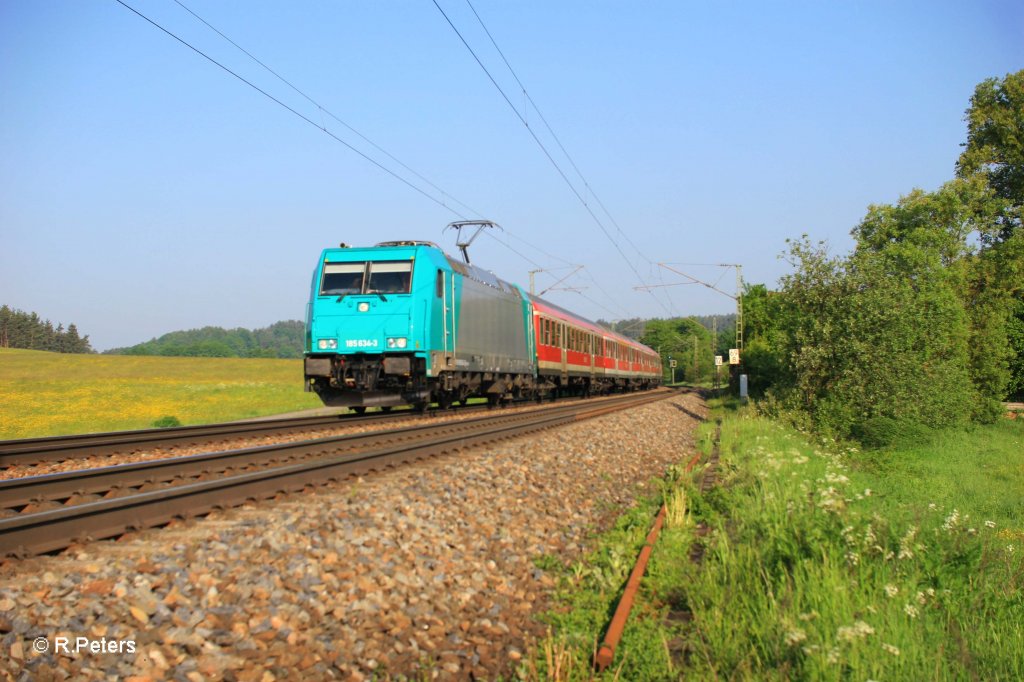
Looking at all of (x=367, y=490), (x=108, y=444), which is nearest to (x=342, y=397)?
(x=108, y=444)

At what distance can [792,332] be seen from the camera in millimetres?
23875

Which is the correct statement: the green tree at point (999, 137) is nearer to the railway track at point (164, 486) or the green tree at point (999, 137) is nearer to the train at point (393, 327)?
the train at point (393, 327)

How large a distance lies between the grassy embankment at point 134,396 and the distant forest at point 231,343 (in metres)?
69.2

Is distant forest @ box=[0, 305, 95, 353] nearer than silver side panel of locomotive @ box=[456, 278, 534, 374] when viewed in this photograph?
No

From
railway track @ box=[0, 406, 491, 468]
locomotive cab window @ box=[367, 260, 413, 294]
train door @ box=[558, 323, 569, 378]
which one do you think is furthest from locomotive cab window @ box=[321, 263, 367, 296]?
train door @ box=[558, 323, 569, 378]

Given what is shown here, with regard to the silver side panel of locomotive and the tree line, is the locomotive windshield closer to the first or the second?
the silver side panel of locomotive

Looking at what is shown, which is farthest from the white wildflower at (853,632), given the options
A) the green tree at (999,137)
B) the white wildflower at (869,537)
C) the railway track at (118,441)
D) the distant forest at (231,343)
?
the distant forest at (231,343)

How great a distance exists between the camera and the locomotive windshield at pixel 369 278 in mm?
16469

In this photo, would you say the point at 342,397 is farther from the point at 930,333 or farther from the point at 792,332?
the point at 930,333

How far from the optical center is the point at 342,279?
16.7 metres

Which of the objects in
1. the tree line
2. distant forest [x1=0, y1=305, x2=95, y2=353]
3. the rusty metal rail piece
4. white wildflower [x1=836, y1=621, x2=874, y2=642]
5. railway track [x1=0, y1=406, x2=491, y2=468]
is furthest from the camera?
distant forest [x1=0, y1=305, x2=95, y2=353]

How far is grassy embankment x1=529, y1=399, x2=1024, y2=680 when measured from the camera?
4094mm

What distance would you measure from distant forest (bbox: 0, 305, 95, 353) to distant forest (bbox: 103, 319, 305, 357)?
7.55 metres

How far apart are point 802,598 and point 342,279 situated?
43.9 feet
